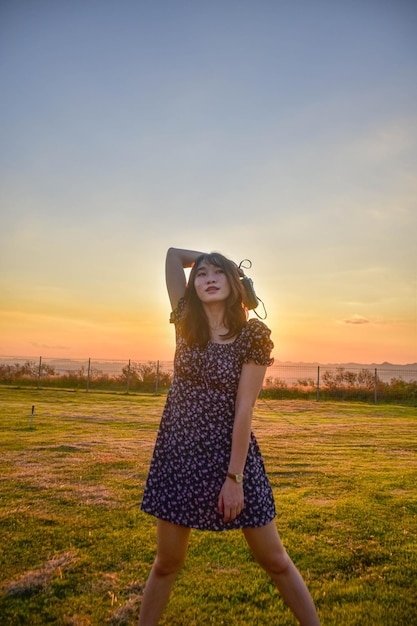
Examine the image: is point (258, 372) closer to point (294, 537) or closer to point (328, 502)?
point (294, 537)

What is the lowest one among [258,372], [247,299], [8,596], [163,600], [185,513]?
[8,596]

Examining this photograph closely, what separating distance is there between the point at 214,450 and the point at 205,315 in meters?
0.69

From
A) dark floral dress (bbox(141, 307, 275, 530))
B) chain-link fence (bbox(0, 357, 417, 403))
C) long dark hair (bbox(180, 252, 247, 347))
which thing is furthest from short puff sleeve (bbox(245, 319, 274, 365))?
chain-link fence (bbox(0, 357, 417, 403))

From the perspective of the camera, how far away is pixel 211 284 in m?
2.52

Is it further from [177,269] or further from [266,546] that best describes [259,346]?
[266,546]

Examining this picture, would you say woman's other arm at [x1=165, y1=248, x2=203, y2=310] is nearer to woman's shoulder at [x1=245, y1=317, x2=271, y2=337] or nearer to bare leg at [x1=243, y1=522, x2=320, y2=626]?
woman's shoulder at [x1=245, y1=317, x2=271, y2=337]

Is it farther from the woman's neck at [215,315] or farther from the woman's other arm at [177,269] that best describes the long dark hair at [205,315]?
the woman's other arm at [177,269]

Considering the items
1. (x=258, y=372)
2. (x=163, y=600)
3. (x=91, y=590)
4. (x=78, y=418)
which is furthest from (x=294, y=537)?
(x=78, y=418)

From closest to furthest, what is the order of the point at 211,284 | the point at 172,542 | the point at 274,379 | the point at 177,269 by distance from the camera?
1. the point at 172,542
2. the point at 211,284
3. the point at 177,269
4. the point at 274,379

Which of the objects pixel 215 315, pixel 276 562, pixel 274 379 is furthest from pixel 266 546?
pixel 274 379

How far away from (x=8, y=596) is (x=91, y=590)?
0.54 metres

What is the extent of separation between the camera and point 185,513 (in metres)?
2.32

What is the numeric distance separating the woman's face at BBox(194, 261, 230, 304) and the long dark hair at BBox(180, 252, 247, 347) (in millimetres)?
22

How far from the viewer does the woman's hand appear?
2.22m
